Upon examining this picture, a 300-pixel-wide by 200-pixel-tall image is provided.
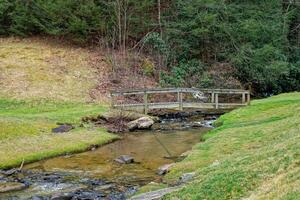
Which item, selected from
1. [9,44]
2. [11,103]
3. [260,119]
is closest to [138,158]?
[260,119]

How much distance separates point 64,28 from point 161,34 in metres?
8.73

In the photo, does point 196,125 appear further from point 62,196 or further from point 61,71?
point 62,196

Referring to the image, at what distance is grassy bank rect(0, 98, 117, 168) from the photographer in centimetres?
2120

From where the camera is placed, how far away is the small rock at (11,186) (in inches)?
639

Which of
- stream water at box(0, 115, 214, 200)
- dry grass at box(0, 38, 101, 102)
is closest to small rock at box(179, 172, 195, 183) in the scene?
stream water at box(0, 115, 214, 200)

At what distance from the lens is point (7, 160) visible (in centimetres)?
1994

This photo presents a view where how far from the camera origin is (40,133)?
79.5 feet

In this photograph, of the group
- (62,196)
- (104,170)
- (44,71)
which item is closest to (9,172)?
(104,170)

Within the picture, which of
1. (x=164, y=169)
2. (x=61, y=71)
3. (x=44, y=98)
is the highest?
(x=61, y=71)

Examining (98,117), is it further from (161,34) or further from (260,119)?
(161,34)

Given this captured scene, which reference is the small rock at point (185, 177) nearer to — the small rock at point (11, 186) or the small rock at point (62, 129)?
the small rock at point (11, 186)

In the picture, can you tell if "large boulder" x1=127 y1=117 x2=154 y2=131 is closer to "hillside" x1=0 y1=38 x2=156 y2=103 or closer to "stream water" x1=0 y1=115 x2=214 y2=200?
"stream water" x1=0 y1=115 x2=214 y2=200

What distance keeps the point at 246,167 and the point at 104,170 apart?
24.9 ft

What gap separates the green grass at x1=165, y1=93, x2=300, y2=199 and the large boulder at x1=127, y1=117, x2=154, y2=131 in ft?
19.3
